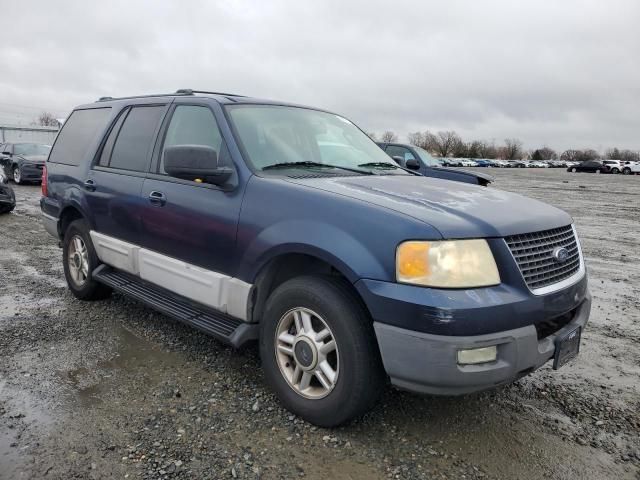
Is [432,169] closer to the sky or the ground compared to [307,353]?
closer to the sky

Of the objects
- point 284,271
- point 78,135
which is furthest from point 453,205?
point 78,135

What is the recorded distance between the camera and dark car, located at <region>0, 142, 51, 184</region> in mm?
17328

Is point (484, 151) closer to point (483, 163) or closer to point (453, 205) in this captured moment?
point (483, 163)

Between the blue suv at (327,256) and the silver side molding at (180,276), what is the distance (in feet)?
0.04

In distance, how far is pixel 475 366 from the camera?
8.09 ft

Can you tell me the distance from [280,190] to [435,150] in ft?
364

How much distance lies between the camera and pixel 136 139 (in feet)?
14.2

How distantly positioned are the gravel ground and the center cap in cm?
36

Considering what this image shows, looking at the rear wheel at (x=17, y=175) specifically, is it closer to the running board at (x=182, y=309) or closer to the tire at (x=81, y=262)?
the tire at (x=81, y=262)

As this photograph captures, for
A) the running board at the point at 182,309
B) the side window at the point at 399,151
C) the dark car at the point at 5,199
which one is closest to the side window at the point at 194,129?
the running board at the point at 182,309

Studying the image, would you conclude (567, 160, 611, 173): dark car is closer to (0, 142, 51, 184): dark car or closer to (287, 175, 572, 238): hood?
(0, 142, 51, 184): dark car

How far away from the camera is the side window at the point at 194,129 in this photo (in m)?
3.57

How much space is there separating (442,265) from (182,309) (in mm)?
1995

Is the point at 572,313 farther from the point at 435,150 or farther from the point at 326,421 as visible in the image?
the point at 435,150
